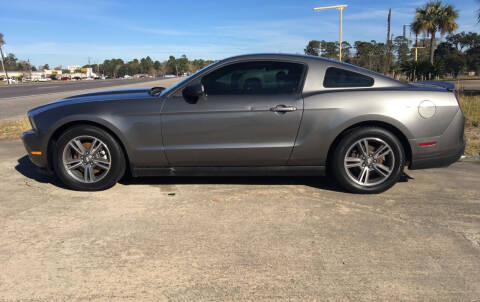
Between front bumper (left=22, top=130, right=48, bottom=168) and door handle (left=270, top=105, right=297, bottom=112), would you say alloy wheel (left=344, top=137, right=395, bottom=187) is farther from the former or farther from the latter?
front bumper (left=22, top=130, right=48, bottom=168)

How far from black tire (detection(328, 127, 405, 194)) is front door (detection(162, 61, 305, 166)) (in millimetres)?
531

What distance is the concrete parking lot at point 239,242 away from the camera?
233 centimetres

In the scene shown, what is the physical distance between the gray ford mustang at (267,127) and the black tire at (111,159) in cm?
1

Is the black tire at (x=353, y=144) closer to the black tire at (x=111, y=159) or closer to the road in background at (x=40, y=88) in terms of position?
the black tire at (x=111, y=159)

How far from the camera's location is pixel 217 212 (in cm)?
353

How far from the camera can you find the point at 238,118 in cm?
388

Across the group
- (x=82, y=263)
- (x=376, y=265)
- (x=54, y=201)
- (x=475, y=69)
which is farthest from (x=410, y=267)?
(x=475, y=69)

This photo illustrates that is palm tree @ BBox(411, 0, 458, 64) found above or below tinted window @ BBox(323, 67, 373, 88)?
above

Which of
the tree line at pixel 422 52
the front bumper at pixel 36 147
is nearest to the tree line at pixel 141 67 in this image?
the tree line at pixel 422 52

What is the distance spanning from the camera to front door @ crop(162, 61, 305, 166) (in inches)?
152

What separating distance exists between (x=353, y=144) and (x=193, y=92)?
1.79 meters

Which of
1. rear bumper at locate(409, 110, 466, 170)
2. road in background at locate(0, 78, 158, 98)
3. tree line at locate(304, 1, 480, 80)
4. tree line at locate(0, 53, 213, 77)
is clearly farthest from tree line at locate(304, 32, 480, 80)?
tree line at locate(0, 53, 213, 77)

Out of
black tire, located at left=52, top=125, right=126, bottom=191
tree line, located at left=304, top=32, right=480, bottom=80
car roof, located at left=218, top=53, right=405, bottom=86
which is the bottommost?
black tire, located at left=52, top=125, right=126, bottom=191

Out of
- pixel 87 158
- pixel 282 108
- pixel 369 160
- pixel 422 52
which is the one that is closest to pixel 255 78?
pixel 282 108
